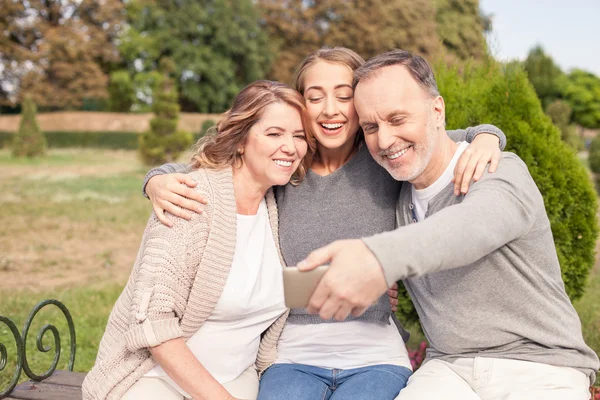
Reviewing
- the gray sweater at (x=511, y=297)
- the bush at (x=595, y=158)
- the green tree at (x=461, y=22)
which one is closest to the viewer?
the gray sweater at (x=511, y=297)

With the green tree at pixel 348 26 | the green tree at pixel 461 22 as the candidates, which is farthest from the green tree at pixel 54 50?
the green tree at pixel 461 22

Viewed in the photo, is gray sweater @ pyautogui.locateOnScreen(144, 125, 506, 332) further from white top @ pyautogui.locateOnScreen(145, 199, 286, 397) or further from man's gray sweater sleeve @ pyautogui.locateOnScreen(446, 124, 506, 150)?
white top @ pyautogui.locateOnScreen(145, 199, 286, 397)

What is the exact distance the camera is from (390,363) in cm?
249

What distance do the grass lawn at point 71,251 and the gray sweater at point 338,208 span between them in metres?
2.58

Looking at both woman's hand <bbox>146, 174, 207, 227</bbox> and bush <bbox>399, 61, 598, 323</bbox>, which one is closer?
woman's hand <bbox>146, 174, 207, 227</bbox>

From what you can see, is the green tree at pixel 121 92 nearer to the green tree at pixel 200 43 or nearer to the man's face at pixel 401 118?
the green tree at pixel 200 43

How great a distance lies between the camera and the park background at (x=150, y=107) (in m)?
3.86

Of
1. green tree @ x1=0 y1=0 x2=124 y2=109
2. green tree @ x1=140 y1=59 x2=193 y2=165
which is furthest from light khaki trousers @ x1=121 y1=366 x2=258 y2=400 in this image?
green tree @ x1=0 y1=0 x2=124 y2=109

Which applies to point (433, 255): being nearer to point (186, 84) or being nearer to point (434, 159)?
point (434, 159)

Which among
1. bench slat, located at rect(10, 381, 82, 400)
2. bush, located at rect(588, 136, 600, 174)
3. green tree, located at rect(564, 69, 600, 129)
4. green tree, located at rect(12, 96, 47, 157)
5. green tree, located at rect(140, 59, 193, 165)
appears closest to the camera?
bench slat, located at rect(10, 381, 82, 400)

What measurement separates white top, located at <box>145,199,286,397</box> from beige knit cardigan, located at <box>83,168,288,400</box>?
0.05 m

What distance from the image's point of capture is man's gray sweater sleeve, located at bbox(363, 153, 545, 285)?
1.44m

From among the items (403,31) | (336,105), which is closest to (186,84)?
(403,31)

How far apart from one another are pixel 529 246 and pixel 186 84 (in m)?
33.5
